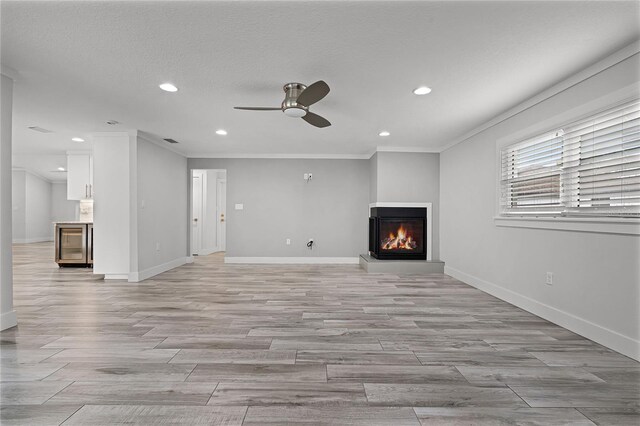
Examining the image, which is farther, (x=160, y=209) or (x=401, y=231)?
(x=401, y=231)

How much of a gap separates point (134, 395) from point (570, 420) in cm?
236

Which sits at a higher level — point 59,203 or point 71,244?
point 59,203

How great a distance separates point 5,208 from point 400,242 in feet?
17.6

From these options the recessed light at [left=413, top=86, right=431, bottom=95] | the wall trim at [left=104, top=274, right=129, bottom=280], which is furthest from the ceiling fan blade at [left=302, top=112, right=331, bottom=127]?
the wall trim at [left=104, top=274, right=129, bottom=280]

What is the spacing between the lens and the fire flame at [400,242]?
562 centimetres

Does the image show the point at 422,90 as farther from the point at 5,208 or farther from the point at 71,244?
the point at 71,244

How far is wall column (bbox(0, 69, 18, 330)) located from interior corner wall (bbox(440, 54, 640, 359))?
204 inches

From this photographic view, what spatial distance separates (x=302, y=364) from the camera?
6.68 feet

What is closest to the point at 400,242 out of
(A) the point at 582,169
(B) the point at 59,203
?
(A) the point at 582,169

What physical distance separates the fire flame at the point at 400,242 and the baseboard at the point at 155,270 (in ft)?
13.6

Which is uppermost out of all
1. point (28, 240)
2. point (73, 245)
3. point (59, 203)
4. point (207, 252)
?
point (59, 203)

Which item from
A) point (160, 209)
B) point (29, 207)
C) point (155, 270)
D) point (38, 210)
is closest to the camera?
point (155, 270)

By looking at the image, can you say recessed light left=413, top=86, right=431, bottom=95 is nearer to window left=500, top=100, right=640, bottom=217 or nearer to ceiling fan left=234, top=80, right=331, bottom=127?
ceiling fan left=234, top=80, right=331, bottom=127

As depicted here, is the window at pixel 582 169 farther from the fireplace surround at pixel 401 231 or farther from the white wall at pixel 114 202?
the white wall at pixel 114 202
